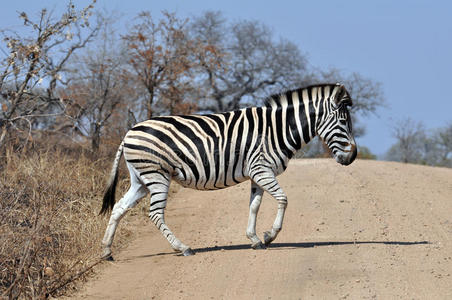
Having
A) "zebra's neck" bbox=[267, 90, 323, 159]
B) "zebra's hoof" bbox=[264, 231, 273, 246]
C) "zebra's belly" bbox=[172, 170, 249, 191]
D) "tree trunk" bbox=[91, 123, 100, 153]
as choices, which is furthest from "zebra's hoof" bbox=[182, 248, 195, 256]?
"tree trunk" bbox=[91, 123, 100, 153]

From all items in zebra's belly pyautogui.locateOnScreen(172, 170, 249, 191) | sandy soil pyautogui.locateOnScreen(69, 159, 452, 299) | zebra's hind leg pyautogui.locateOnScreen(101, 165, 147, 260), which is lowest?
sandy soil pyautogui.locateOnScreen(69, 159, 452, 299)

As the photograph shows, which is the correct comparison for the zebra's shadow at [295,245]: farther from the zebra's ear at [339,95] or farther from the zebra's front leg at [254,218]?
the zebra's ear at [339,95]

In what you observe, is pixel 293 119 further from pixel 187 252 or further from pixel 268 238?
pixel 187 252

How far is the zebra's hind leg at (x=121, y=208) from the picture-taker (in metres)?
8.70

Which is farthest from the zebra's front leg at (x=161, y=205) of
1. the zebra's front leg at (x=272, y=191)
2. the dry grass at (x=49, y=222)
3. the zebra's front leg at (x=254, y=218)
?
the zebra's front leg at (x=272, y=191)

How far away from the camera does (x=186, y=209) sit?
1235 centimetres

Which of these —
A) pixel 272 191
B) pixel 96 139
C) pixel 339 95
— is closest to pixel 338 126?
pixel 339 95

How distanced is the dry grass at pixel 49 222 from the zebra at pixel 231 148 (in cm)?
53

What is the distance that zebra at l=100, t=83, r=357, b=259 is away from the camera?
884 centimetres

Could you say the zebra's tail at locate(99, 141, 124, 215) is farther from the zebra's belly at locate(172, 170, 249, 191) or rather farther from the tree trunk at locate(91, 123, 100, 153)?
the tree trunk at locate(91, 123, 100, 153)

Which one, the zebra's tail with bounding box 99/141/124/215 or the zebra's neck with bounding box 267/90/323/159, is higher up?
the zebra's neck with bounding box 267/90/323/159

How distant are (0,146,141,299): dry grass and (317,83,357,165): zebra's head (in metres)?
3.50

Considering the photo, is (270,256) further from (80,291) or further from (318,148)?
(318,148)

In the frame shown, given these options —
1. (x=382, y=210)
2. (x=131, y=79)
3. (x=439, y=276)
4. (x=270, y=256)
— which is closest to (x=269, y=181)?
(x=270, y=256)
